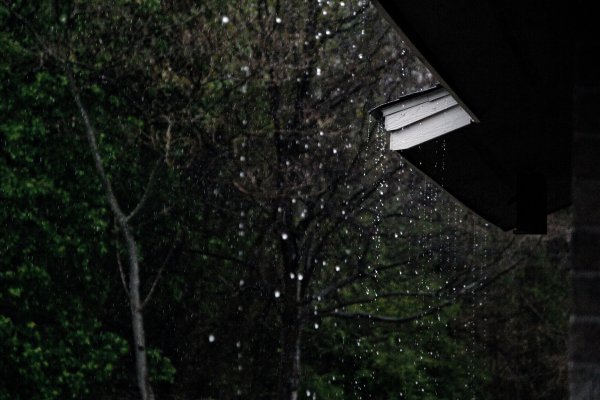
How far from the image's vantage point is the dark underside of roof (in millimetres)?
2459

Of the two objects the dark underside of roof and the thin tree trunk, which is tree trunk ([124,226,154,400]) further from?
the dark underside of roof

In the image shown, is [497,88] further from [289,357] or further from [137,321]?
[289,357]

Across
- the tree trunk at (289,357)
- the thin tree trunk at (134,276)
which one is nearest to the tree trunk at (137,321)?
the thin tree trunk at (134,276)

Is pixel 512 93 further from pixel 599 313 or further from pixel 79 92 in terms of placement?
pixel 79 92

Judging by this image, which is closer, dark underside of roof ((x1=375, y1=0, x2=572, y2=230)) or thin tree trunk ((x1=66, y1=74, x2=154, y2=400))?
dark underside of roof ((x1=375, y1=0, x2=572, y2=230))

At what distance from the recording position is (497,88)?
323 centimetres

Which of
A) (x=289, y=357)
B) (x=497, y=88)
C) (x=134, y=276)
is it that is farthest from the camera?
(x=289, y=357)

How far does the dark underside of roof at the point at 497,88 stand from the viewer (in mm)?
2459

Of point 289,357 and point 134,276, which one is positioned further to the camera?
point 289,357

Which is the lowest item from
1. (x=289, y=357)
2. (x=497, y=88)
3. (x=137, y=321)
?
(x=497, y=88)

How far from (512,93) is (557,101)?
20cm

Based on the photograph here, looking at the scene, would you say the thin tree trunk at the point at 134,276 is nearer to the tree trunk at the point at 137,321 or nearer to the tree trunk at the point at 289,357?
the tree trunk at the point at 137,321

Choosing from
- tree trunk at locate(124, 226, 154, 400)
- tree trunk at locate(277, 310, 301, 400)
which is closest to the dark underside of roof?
tree trunk at locate(124, 226, 154, 400)

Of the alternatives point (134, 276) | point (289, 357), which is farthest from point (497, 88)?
point (289, 357)
